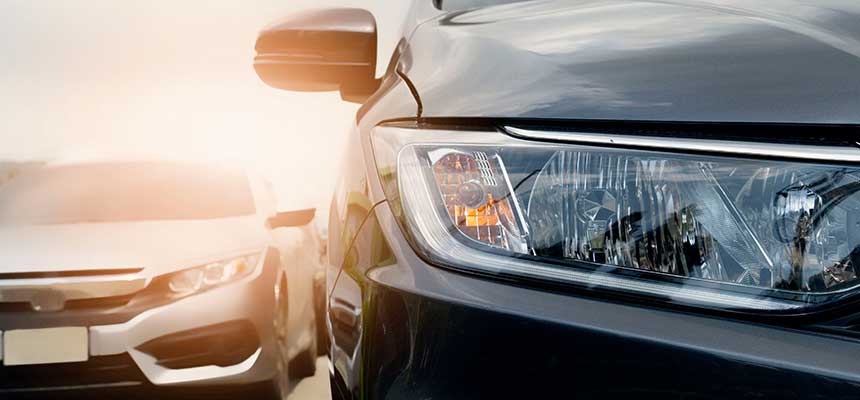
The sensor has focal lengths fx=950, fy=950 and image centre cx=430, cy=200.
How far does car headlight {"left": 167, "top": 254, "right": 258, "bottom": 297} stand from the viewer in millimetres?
4254

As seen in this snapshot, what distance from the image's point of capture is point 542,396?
1.17m

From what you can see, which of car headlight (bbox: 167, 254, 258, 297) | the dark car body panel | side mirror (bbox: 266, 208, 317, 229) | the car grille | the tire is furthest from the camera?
side mirror (bbox: 266, 208, 317, 229)

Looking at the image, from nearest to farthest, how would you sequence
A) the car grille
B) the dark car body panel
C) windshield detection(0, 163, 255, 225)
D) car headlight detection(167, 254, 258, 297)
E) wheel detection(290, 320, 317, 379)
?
the dark car body panel < the car grille < car headlight detection(167, 254, 258, 297) < windshield detection(0, 163, 255, 225) < wheel detection(290, 320, 317, 379)

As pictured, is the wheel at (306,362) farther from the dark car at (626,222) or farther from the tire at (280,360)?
the dark car at (626,222)

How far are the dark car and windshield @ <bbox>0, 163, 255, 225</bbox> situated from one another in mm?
3840

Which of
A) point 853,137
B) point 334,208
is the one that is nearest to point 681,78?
point 853,137

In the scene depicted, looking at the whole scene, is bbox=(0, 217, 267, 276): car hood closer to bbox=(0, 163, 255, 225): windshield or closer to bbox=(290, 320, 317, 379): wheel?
bbox=(0, 163, 255, 225): windshield

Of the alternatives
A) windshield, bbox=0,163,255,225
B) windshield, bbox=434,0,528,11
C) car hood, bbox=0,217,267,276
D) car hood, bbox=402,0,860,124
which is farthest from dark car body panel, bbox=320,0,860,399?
windshield, bbox=0,163,255,225

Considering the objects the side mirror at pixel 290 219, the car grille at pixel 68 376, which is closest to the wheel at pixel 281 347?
the side mirror at pixel 290 219

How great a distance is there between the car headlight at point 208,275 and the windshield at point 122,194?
0.63 m

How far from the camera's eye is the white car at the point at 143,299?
4051 mm

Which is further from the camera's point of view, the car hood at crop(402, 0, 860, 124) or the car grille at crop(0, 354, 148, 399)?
the car grille at crop(0, 354, 148, 399)

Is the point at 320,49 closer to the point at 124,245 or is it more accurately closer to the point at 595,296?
the point at 595,296

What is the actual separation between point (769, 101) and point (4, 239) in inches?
167
